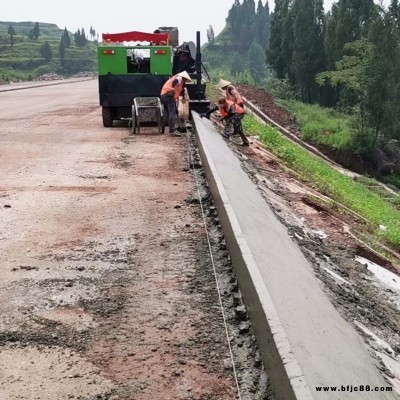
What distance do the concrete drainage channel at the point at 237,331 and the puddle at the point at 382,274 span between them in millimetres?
2082

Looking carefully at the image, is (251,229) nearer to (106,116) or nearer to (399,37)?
(106,116)

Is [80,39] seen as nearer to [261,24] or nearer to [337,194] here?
[261,24]

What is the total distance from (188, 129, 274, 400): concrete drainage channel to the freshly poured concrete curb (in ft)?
0.24

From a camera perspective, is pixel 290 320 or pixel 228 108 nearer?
pixel 290 320

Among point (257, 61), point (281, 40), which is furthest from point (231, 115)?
point (257, 61)

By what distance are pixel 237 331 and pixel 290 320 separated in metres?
0.41

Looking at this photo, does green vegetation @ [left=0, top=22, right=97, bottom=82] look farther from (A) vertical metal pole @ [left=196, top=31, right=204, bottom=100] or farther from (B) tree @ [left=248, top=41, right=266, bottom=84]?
(A) vertical metal pole @ [left=196, top=31, right=204, bottom=100]

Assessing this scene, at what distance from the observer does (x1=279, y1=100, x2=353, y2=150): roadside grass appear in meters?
28.8

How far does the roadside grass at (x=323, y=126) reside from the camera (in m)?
28.8

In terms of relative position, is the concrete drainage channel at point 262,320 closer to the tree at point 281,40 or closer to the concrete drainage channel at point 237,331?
the concrete drainage channel at point 237,331

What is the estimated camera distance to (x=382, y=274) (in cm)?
690

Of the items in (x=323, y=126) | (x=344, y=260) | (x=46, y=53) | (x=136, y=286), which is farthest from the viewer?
(x=46, y=53)

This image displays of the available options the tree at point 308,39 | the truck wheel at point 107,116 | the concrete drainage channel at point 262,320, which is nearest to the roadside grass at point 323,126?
the tree at point 308,39

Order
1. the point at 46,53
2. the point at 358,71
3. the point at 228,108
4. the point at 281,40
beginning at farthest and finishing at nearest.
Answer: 1. the point at 46,53
2. the point at 281,40
3. the point at 358,71
4. the point at 228,108
